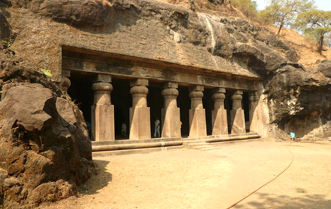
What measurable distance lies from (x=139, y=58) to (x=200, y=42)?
3.89 meters

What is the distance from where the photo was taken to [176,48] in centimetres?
1154

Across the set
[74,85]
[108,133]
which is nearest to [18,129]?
[108,133]

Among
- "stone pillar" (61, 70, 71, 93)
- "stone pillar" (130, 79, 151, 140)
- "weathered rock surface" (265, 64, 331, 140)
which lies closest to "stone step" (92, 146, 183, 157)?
"stone pillar" (130, 79, 151, 140)

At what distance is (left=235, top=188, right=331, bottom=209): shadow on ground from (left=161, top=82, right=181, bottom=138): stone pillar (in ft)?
23.6

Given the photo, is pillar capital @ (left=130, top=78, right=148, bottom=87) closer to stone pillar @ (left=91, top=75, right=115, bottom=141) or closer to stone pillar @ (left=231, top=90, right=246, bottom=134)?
stone pillar @ (left=91, top=75, right=115, bottom=141)

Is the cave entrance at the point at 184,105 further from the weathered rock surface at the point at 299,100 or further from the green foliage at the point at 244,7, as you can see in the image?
the green foliage at the point at 244,7

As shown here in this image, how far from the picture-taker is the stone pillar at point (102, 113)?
31.2ft

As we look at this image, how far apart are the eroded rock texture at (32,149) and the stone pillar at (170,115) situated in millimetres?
7316

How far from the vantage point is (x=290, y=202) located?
3.88 metres

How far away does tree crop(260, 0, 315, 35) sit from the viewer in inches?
1079

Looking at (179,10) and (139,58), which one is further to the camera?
(179,10)

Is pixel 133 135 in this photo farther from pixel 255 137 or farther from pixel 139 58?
pixel 255 137

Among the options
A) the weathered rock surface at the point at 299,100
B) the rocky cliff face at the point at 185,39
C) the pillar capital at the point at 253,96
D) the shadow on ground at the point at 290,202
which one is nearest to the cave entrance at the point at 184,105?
the pillar capital at the point at 253,96

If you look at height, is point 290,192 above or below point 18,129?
below
